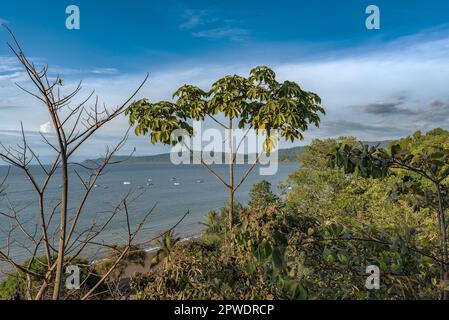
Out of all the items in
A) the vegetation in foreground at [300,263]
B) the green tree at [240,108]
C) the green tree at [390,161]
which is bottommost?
the vegetation in foreground at [300,263]

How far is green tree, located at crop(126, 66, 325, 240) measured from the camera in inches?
236

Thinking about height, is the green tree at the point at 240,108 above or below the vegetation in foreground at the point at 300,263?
above

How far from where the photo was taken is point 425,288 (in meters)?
2.48

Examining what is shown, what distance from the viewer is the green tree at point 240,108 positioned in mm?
5992

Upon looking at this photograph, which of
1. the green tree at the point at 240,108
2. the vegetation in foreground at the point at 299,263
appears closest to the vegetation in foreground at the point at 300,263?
the vegetation in foreground at the point at 299,263

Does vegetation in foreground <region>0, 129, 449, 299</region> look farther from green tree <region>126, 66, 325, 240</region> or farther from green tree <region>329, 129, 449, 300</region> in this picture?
green tree <region>126, 66, 325, 240</region>

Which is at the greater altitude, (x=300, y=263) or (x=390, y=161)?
(x=390, y=161)

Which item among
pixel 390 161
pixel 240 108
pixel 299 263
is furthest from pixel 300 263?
pixel 240 108

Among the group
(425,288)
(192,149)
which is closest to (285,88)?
(192,149)

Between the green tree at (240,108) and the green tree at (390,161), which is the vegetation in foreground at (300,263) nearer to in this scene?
the green tree at (390,161)

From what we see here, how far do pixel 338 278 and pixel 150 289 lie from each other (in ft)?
4.39

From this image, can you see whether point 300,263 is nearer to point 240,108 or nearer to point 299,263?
point 299,263

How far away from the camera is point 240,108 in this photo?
6645mm
